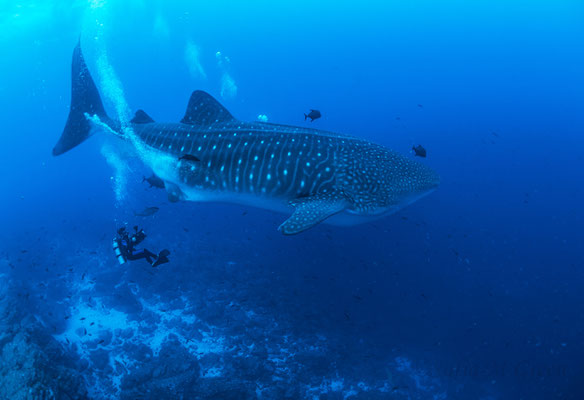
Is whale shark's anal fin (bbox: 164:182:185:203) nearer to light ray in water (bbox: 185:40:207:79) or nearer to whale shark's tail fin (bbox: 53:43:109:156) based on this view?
whale shark's tail fin (bbox: 53:43:109:156)

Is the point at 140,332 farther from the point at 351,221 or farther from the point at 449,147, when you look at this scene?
the point at 449,147

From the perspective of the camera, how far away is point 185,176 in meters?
7.89

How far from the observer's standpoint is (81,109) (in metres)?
9.20

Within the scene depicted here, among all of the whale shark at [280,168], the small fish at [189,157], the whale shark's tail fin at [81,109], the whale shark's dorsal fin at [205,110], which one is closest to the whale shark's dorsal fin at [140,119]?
the whale shark at [280,168]

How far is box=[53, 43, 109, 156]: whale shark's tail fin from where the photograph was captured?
356 inches

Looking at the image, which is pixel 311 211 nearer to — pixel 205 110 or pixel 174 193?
pixel 205 110

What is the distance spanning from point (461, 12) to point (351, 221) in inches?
4590

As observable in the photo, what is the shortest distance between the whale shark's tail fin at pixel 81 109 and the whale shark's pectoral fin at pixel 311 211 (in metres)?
6.06

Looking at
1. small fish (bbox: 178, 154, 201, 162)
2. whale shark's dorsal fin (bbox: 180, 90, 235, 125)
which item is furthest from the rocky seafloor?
whale shark's dorsal fin (bbox: 180, 90, 235, 125)

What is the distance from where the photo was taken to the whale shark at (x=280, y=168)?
6414 mm

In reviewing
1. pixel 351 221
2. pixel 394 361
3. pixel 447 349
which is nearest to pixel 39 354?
pixel 351 221

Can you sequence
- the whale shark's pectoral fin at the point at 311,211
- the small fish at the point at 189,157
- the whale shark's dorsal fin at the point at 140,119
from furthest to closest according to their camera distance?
the whale shark's dorsal fin at the point at 140,119, the small fish at the point at 189,157, the whale shark's pectoral fin at the point at 311,211

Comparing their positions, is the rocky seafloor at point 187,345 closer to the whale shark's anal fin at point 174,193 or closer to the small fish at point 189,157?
the whale shark's anal fin at point 174,193

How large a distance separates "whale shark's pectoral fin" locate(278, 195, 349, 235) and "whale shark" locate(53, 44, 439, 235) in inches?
0.6
